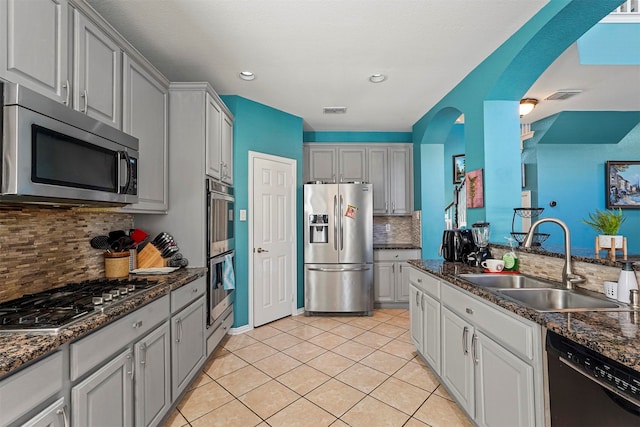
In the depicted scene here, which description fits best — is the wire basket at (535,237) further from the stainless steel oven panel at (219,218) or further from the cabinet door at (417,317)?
the stainless steel oven panel at (219,218)

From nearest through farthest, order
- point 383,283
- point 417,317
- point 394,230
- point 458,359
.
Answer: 1. point 458,359
2. point 417,317
3. point 383,283
4. point 394,230

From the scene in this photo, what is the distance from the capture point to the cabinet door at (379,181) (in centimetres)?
459

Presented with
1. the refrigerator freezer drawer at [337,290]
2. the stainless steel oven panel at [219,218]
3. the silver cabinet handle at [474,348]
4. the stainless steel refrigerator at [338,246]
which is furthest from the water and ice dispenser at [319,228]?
the silver cabinet handle at [474,348]

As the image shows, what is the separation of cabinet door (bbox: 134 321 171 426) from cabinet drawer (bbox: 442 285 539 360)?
70.2 inches

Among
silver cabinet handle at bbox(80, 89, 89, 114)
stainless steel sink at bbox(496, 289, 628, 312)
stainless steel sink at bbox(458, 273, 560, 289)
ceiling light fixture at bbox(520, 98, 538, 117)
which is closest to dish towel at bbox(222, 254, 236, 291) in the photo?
silver cabinet handle at bbox(80, 89, 89, 114)

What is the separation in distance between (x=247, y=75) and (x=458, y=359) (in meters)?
2.87

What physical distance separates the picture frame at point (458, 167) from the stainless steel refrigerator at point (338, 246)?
6.17ft

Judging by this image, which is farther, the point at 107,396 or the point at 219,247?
the point at 219,247

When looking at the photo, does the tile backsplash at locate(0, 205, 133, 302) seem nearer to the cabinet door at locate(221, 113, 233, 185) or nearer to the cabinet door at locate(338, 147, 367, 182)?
the cabinet door at locate(221, 113, 233, 185)

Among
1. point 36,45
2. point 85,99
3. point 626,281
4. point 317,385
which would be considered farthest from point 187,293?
point 626,281

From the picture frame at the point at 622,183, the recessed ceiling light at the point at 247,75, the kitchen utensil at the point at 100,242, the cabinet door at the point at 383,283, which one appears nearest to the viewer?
the kitchen utensil at the point at 100,242

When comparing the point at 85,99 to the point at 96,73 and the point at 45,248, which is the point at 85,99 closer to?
the point at 96,73

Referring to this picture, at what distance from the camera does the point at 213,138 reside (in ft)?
8.89

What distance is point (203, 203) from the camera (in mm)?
2479
